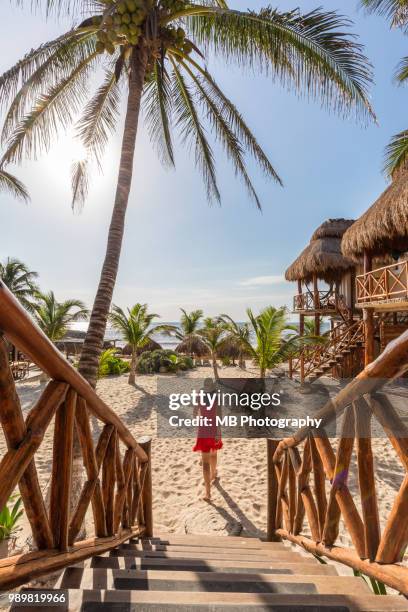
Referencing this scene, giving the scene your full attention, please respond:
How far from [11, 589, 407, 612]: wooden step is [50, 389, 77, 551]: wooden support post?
23 centimetres

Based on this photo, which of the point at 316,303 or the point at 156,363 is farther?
the point at 156,363

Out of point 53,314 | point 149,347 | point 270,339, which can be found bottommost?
point 149,347

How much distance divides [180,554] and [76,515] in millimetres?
1195

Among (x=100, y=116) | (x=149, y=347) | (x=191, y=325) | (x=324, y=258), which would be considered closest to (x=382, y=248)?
(x=324, y=258)

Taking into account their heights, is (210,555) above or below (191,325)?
below

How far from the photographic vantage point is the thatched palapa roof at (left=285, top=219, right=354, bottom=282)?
16.2 meters

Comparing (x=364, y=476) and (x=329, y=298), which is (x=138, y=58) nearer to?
(x=364, y=476)

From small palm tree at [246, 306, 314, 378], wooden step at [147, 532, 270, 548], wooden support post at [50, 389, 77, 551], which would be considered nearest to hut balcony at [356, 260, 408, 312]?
small palm tree at [246, 306, 314, 378]

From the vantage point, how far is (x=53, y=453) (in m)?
1.35

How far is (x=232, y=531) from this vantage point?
3.72 meters

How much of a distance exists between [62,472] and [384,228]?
10748mm

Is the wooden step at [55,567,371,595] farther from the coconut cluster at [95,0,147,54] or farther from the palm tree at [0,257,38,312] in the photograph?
the palm tree at [0,257,38,312]

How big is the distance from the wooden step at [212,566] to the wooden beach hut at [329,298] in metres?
11.8

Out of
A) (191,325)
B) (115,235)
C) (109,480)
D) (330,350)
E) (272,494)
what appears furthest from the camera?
(191,325)
